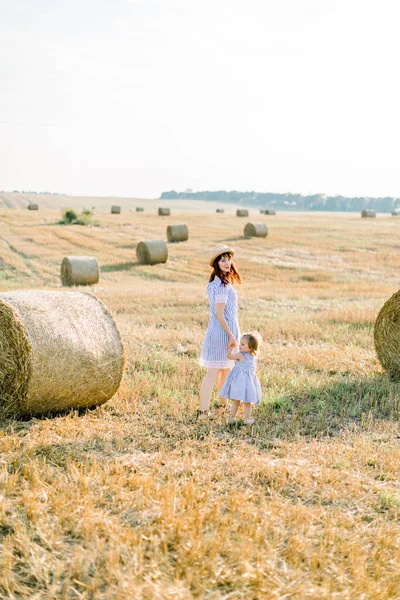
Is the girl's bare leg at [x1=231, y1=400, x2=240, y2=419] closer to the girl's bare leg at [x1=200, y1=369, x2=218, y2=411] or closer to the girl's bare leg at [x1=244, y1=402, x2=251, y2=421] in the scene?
the girl's bare leg at [x1=244, y1=402, x2=251, y2=421]

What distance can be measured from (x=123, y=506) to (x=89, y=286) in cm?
1573

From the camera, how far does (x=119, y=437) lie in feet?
20.5

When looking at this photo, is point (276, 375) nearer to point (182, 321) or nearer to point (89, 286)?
point (182, 321)

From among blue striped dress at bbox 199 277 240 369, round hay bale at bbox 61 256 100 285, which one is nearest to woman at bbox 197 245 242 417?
blue striped dress at bbox 199 277 240 369

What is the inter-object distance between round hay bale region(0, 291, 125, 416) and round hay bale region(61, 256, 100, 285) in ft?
42.4

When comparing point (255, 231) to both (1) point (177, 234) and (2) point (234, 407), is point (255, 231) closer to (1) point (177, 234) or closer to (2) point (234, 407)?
(1) point (177, 234)

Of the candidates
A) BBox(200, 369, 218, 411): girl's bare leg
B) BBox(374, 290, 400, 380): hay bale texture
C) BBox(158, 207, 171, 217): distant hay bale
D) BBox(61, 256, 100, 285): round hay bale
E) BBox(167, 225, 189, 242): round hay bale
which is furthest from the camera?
BBox(158, 207, 171, 217): distant hay bale

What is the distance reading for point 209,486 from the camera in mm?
5023

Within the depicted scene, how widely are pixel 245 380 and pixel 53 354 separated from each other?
6.73 ft

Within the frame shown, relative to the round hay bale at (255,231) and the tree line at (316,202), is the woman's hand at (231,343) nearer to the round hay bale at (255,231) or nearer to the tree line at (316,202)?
the round hay bale at (255,231)

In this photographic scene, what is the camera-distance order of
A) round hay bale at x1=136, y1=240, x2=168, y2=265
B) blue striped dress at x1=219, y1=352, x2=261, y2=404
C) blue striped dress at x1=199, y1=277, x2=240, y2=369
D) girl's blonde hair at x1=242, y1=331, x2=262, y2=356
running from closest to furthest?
blue striped dress at x1=219, y1=352, x2=261, y2=404 → girl's blonde hair at x1=242, y1=331, x2=262, y2=356 → blue striped dress at x1=199, y1=277, x2=240, y2=369 → round hay bale at x1=136, y1=240, x2=168, y2=265

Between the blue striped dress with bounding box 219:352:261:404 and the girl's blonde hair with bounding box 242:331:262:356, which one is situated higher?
the girl's blonde hair with bounding box 242:331:262:356

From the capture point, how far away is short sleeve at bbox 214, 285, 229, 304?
7184 millimetres

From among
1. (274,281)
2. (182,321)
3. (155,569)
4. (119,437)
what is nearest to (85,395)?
(119,437)
